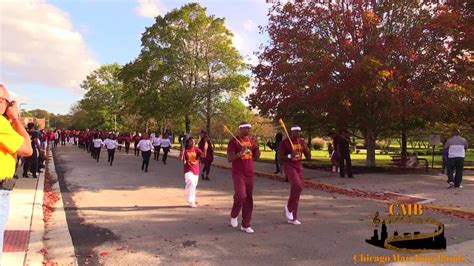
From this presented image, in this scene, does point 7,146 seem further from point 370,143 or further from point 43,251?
point 370,143

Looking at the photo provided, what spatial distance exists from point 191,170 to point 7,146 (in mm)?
6804

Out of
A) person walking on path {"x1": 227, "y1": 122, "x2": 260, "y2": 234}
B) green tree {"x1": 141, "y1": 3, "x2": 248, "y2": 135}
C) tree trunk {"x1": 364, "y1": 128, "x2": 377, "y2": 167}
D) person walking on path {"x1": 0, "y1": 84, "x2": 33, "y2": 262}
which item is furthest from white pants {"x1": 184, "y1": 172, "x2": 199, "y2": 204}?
green tree {"x1": 141, "y1": 3, "x2": 248, "y2": 135}

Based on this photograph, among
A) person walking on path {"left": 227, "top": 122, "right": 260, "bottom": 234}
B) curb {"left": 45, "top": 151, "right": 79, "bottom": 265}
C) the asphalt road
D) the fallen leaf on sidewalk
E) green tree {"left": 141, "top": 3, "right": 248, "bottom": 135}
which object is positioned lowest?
the fallen leaf on sidewalk

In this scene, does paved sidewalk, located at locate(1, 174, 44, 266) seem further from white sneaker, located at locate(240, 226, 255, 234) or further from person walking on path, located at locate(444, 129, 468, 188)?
person walking on path, located at locate(444, 129, 468, 188)

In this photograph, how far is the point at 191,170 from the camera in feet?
34.8

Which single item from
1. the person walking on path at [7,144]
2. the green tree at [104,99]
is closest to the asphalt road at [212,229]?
the person walking on path at [7,144]

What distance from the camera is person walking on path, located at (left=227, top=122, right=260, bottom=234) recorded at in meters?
7.76

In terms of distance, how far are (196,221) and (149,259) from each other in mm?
2554

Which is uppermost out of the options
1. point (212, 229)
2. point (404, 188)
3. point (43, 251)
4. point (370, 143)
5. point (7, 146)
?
point (370, 143)

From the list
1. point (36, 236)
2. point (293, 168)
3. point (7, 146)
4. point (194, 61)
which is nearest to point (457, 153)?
point (293, 168)

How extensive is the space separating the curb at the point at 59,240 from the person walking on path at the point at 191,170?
101 inches

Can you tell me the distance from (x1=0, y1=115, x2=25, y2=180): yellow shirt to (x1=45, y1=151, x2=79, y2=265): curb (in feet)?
8.10

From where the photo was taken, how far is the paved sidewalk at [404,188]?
35.5 feet

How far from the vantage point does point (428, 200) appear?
36.7ft
